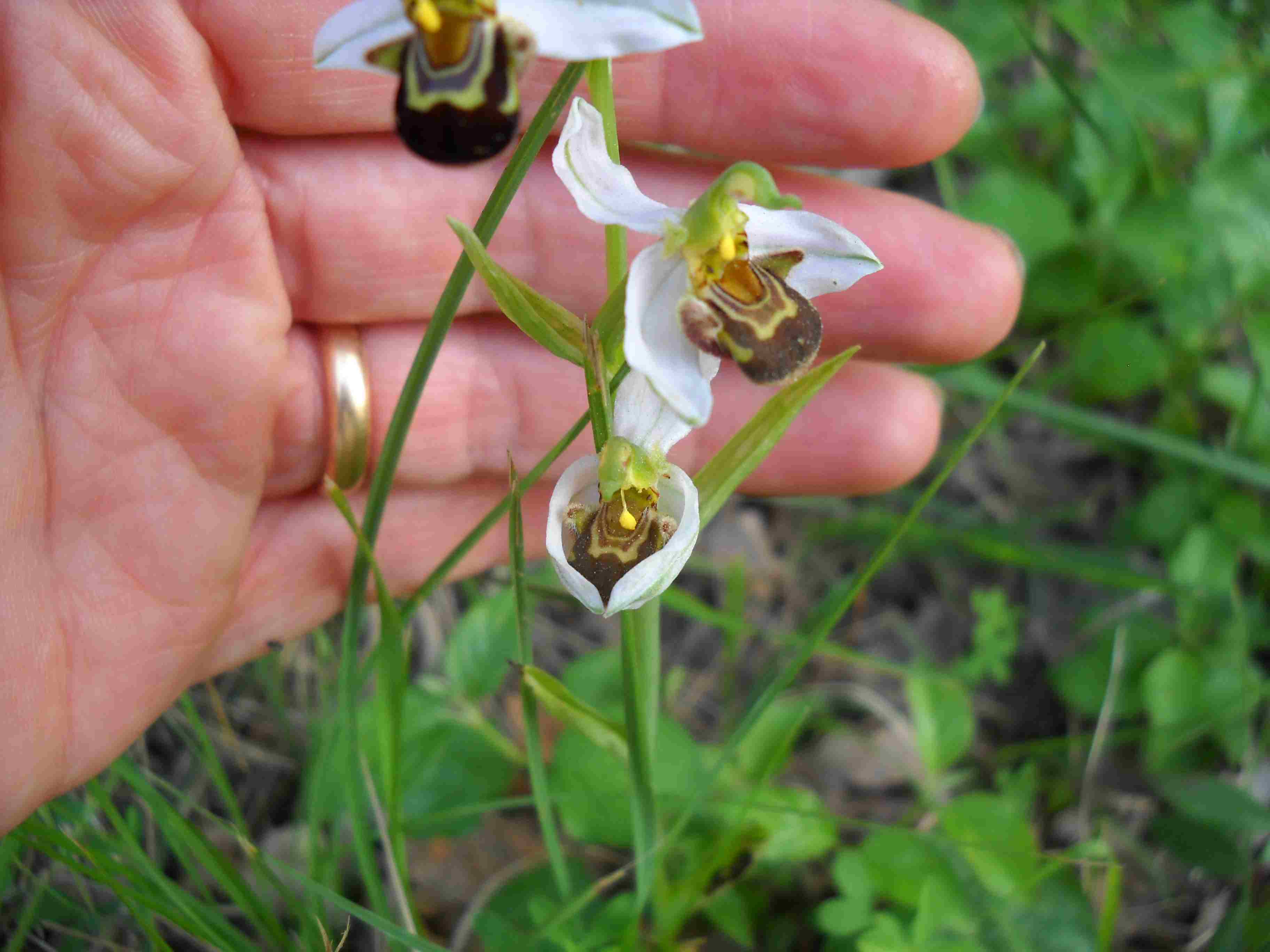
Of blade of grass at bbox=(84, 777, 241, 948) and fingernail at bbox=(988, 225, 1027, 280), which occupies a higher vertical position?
fingernail at bbox=(988, 225, 1027, 280)

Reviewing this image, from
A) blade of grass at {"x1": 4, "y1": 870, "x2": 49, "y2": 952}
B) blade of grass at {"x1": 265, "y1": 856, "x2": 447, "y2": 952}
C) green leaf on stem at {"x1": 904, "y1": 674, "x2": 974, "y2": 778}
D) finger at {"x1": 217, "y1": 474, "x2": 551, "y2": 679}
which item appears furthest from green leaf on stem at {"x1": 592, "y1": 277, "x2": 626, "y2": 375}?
blade of grass at {"x1": 4, "y1": 870, "x2": 49, "y2": 952}

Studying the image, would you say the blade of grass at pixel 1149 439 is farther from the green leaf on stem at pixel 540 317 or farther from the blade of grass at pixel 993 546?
the green leaf on stem at pixel 540 317

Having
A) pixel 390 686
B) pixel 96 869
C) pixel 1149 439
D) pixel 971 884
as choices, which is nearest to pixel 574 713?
pixel 390 686

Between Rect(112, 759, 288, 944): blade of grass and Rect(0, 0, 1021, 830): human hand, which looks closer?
Rect(112, 759, 288, 944): blade of grass

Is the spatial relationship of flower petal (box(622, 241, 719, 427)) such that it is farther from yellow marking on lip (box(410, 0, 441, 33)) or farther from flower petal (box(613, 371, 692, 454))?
yellow marking on lip (box(410, 0, 441, 33))

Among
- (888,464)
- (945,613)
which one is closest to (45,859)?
(888,464)

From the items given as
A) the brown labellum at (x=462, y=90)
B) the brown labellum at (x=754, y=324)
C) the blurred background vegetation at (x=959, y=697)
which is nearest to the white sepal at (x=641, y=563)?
the brown labellum at (x=754, y=324)

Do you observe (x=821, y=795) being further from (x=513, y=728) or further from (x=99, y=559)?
(x=99, y=559)
